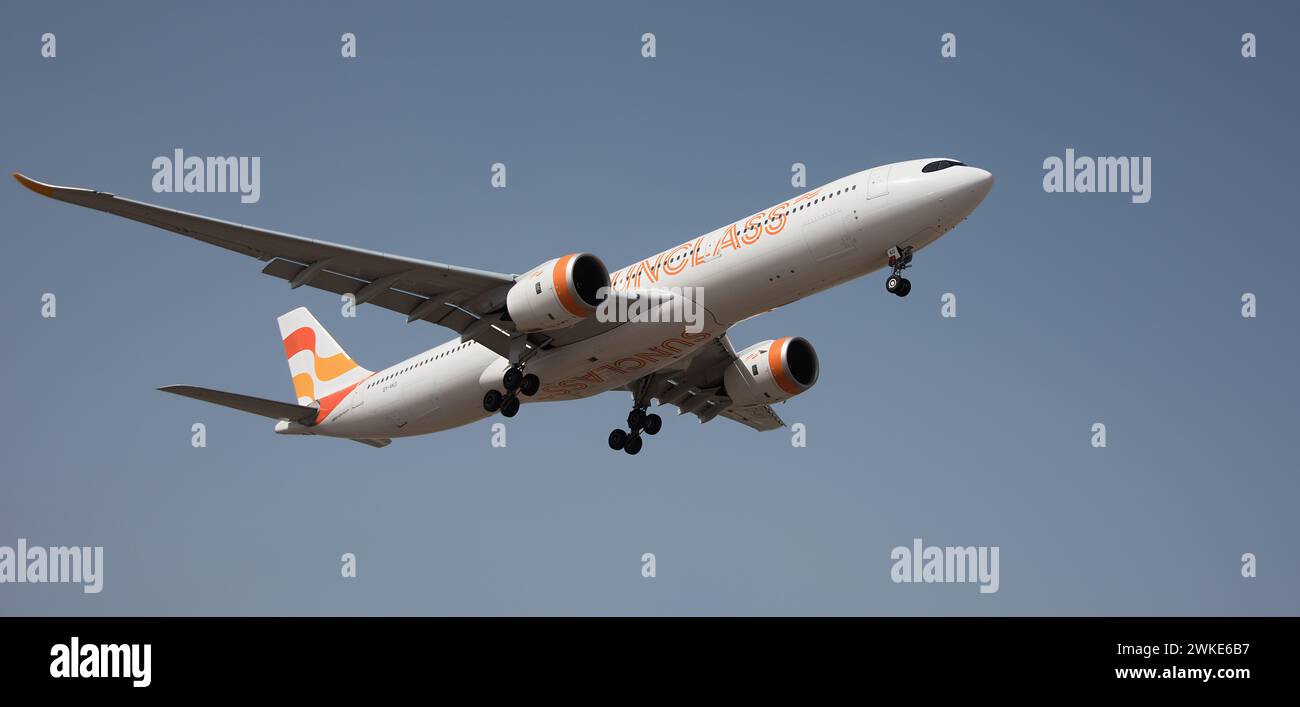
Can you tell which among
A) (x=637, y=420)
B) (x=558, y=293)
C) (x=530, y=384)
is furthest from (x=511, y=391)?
(x=637, y=420)

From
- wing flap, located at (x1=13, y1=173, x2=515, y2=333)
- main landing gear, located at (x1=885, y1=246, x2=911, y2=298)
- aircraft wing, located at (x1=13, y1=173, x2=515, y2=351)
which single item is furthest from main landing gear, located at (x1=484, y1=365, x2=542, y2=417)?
main landing gear, located at (x1=885, y1=246, x2=911, y2=298)

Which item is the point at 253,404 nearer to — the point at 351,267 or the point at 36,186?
the point at 351,267

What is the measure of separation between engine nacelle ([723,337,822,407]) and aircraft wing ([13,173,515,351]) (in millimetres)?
7669

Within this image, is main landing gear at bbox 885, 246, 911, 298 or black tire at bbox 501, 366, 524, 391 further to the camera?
black tire at bbox 501, 366, 524, 391

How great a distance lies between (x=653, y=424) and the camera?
3847cm

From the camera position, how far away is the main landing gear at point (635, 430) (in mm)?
38406

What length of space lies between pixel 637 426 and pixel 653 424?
49cm

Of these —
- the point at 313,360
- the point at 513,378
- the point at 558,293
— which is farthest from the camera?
the point at 313,360

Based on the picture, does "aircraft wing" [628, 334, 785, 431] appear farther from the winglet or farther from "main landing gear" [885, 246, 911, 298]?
the winglet

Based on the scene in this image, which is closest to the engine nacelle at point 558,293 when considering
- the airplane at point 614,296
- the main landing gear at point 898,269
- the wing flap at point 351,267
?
the airplane at point 614,296

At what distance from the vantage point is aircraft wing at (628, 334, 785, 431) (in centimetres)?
3794

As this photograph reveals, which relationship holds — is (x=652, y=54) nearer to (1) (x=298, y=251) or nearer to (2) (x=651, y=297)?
(2) (x=651, y=297)
